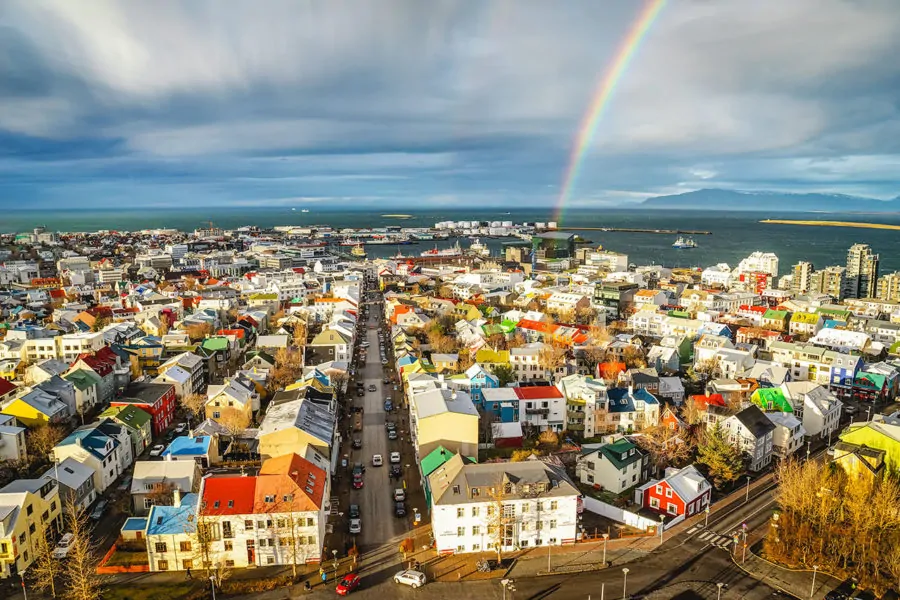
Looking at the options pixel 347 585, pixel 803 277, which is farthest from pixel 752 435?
pixel 803 277

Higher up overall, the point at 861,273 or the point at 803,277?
the point at 861,273

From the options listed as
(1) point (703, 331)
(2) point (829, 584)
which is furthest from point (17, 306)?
(2) point (829, 584)

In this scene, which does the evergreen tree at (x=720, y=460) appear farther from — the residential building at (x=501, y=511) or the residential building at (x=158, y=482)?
the residential building at (x=158, y=482)

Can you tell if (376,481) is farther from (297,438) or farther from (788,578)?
(788,578)

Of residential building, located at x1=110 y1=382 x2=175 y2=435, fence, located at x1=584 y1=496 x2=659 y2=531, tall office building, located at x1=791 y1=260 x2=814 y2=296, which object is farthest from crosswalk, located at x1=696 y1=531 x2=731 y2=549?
tall office building, located at x1=791 y1=260 x2=814 y2=296

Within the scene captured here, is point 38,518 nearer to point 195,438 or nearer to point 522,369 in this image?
point 195,438

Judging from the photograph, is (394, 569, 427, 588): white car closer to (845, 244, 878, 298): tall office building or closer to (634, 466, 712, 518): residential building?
(634, 466, 712, 518): residential building
